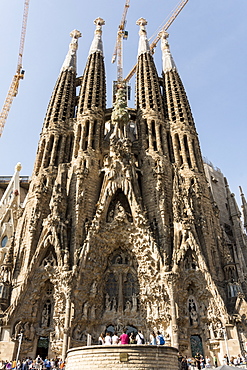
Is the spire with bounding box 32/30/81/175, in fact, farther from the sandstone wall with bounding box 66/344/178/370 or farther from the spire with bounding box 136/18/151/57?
the sandstone wall with bounding box 66/344/178/370

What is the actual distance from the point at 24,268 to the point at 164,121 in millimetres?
17172

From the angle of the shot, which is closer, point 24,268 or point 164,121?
point 24,268

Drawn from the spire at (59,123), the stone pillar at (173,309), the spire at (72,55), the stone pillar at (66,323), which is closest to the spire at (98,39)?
the spire at (72,55)

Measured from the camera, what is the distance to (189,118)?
29531 mm

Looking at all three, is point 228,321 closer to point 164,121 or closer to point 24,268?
point 24,268

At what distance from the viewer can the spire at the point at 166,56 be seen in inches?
1344

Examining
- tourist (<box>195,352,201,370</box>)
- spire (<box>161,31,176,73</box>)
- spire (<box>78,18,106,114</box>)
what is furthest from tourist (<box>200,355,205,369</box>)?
spire (<box>161,31,176,73</box>)

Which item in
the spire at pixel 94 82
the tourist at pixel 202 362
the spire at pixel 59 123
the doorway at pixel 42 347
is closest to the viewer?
the tourist at pixel 202 362

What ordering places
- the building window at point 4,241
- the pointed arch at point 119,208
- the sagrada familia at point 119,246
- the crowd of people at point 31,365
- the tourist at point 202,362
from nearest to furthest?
the crowd of people at point 31,365 < the tourist at point 202,362 < the sagrada familia at point 119,246 < the pointed arch at point 119,208 < the building window at point 4,241

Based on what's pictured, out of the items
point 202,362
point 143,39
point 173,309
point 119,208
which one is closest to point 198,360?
point 202,362

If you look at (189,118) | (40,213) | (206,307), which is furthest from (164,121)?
(206,307)

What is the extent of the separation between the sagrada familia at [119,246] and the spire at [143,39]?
30.9 ft

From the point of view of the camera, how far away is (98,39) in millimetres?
37375

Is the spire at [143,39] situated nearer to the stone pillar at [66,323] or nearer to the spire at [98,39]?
the spire at [98,39]
